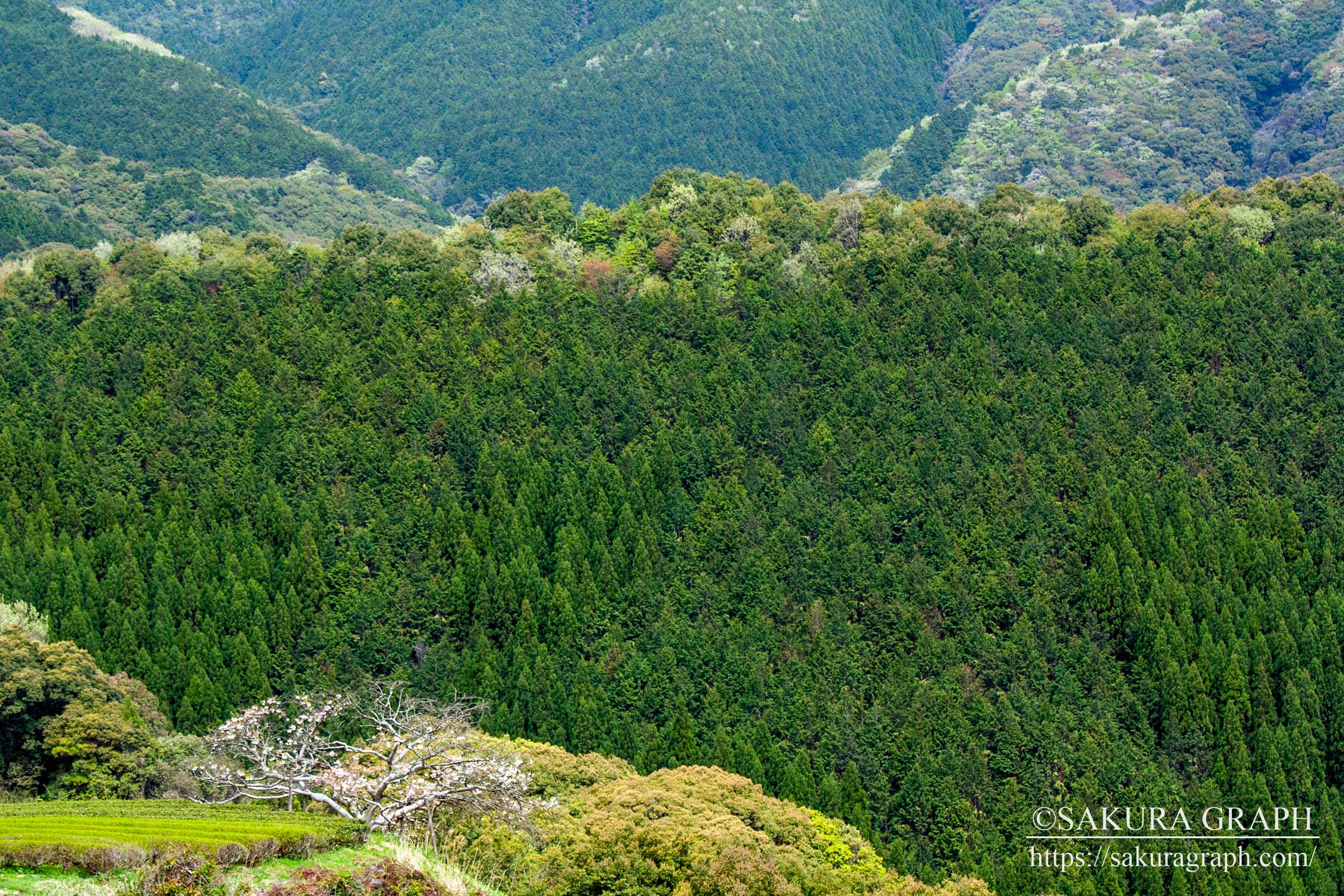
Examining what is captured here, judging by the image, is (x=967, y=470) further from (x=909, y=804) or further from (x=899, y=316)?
(x=909, y=804)

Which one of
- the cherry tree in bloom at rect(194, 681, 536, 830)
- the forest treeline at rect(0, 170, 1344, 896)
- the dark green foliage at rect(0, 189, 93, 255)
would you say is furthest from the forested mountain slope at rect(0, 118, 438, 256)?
the cherry tree in bloom at rect(194, 681, 536, 830)

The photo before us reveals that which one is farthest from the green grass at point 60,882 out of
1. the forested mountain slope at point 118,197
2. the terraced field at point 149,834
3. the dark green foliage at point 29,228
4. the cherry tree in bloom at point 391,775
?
the forested mountain slope at point 118,197

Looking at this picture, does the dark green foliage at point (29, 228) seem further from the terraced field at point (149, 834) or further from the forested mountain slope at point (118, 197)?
the terraced field at point (149, 834)

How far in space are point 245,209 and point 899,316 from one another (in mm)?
109802

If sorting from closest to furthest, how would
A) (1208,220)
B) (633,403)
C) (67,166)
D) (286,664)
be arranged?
(286,664), (633,403), (1208,220), (67,166)

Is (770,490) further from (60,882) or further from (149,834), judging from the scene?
(60,882)

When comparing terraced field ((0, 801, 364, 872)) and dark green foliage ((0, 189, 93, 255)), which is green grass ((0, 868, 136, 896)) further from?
dark green foliage ((0, 189, 93, 255))

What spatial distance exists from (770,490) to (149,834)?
196 ft

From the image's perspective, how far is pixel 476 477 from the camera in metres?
92.9

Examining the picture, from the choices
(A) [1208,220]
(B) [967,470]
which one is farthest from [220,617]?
(A) [1208,220]

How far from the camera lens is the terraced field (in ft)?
108

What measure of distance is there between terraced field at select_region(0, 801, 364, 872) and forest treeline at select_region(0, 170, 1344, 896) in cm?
1990

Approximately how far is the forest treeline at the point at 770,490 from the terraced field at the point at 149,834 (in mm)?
19897

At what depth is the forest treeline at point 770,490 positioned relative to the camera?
75.9 m
